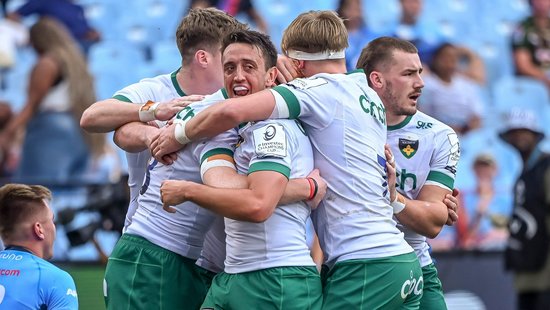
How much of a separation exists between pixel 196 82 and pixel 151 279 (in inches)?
45.3

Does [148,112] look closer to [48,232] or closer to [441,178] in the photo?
[48,232]

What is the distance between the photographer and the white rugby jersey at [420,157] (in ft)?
20.8

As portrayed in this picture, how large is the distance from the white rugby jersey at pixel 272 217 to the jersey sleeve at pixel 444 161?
50.1 inches

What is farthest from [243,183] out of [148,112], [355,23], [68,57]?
[355,23]

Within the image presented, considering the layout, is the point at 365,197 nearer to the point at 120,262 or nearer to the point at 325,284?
the point at 325,284

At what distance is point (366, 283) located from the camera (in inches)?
207

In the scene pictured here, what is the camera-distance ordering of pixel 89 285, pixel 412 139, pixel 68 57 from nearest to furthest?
pixel 412 139 → pixel 89 285 → pixel 68 57

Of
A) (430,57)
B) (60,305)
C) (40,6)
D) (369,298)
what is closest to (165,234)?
(60,305)

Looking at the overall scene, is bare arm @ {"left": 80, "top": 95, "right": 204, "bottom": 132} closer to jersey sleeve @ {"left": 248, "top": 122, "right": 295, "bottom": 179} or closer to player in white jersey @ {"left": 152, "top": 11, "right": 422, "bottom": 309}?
player in white jersey @ {"left": 152, "top": 11, "right": 422, "bottom": 309}

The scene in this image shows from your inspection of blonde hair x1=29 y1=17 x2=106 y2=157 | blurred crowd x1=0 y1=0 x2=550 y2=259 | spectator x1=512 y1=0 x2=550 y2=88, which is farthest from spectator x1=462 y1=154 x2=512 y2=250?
blonde hair x1=29 y1=17 x2=106 y2=157

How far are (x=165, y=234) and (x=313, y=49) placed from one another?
1.26 meters

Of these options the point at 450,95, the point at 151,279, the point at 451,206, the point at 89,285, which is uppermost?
the point at 451,206

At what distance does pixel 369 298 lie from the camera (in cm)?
528

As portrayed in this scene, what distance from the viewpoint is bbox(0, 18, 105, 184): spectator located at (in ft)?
43.5
